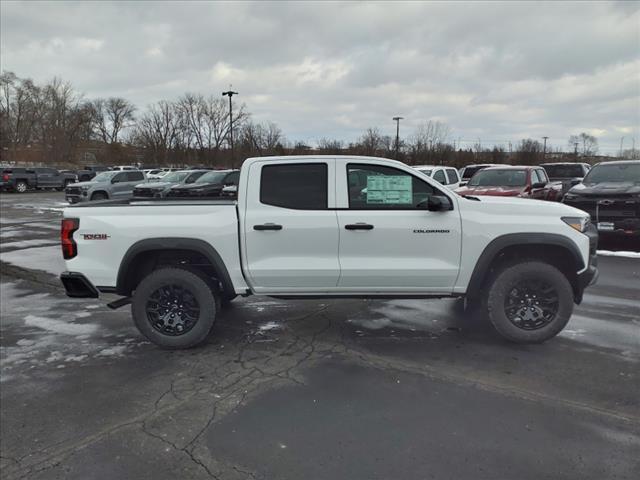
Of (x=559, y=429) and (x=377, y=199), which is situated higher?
(x=377, y=199)

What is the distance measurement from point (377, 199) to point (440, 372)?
5.49 ft

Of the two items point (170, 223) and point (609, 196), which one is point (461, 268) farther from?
point (609, 196)

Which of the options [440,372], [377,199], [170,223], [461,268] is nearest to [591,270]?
[461,268]

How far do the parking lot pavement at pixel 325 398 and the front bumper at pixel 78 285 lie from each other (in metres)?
0.59

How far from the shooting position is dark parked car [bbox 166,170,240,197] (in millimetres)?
20891

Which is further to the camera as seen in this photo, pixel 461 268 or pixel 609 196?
pixel 609 196

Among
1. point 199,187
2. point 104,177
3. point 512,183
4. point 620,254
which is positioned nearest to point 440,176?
point 512,183

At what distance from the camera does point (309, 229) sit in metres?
4.56

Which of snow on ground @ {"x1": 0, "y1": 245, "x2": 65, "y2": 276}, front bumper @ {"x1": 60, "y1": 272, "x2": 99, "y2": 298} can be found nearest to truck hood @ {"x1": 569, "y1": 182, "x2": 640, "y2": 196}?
front bumper @ {"x1": 60, "y1": 272, "x2": 99, "y2": 298}

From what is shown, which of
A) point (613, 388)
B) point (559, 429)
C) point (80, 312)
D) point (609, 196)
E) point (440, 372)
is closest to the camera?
point (559, 429)

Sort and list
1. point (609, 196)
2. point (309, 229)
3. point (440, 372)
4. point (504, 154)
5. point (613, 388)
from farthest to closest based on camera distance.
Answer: point (504, 154), point (609, 196), point (309, 229), point (440, 372), point (613, 388)

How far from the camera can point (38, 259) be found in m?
9.85

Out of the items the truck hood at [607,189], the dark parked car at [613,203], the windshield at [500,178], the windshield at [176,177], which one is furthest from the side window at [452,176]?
the windshield at [176,177]

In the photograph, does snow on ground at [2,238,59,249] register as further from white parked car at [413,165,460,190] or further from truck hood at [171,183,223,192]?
white parked car at [413,165,460,190]
